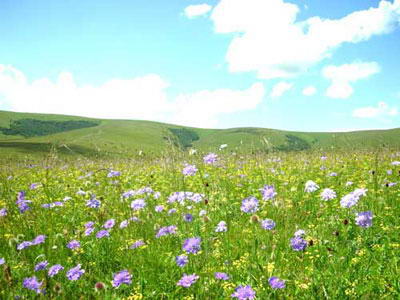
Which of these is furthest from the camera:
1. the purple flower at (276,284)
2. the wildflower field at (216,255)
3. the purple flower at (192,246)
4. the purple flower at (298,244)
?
the purple flower at (298,244)

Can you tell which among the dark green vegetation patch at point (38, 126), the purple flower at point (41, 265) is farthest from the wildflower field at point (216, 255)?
the dark green vegetation patch at point (38, 126)

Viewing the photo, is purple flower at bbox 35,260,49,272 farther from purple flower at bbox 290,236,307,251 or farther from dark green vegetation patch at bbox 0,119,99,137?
dark green vegetation patch at bbox 0,119,99,137

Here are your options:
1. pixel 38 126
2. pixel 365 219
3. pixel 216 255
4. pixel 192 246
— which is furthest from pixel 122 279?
pixel 38 126

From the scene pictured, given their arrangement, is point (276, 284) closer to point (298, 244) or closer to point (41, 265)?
point (298, 244)

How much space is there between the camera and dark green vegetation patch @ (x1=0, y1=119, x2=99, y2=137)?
13424 centimetres

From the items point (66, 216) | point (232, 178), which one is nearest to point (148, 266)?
point (66, 216)

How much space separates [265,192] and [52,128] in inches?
6618

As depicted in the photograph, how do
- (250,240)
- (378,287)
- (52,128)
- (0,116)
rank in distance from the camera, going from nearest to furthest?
(378,287) < (250,240) < (0,116) < (52,128)

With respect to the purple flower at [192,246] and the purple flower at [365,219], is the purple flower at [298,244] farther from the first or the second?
the purple flower at [192,246]

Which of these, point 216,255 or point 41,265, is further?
point 216,255

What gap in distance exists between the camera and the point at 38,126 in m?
149

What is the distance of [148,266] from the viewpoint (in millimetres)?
3479

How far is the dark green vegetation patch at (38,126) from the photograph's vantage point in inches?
5285

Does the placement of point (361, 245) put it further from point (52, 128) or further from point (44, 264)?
point (52, 128)
